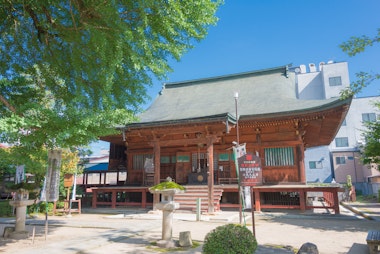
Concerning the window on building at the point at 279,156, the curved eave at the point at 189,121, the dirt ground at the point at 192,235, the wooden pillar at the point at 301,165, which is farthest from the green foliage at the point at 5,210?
the wooden pillar at the point at 301,165

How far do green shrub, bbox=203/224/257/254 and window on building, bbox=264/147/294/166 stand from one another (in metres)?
→ 10.9

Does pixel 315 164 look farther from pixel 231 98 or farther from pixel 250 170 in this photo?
pixel 250 170

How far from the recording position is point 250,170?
286 inches

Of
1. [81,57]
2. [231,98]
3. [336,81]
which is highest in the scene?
[336,81]

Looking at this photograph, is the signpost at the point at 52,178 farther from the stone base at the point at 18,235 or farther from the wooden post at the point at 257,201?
the wooden post at the point at 257,201

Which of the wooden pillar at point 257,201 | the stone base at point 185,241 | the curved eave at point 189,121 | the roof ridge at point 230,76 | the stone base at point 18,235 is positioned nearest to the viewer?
the stone base at point 185,241

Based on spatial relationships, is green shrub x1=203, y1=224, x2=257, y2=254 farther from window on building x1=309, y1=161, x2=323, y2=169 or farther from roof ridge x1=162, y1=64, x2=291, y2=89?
window on building x1=309, y1=161, x2=323, y2=169

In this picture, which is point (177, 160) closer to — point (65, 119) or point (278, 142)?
point (278, 142)

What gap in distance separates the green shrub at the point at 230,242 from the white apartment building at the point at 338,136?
34.1 meters

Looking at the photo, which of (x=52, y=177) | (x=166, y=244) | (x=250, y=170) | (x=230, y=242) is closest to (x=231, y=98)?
(x=250, y=170)

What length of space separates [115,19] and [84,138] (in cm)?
286

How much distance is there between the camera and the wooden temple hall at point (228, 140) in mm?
14172

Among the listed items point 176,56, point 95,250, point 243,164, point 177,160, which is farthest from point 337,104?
point 95,250

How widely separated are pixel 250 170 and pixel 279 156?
930 cm
